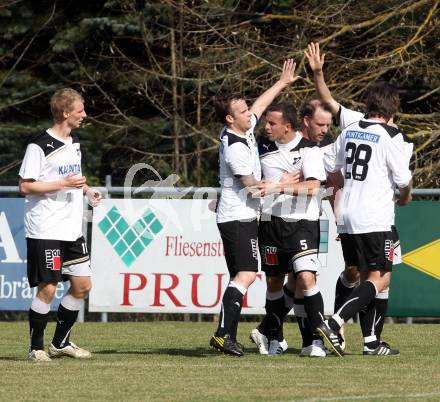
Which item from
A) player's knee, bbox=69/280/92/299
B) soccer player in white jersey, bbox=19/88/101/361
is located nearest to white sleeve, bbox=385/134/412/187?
soccer player in white jersey, bbox=19/88/101/361

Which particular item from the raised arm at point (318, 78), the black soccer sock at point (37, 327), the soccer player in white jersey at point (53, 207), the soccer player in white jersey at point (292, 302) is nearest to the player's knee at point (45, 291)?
the soccer player in white jersey at point (53, 207)

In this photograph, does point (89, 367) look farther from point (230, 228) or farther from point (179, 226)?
point (179, 226)

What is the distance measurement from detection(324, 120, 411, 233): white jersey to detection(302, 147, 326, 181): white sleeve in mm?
172

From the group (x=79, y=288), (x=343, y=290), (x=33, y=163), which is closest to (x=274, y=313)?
(x=343, y=290)

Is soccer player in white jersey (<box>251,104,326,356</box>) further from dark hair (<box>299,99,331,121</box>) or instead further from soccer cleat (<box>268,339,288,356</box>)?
dark hair (<box>299,99,331,121</box>)

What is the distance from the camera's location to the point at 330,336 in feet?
31.0

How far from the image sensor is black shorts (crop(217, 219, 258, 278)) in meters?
9.66

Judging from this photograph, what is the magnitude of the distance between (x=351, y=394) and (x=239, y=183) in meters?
2.64

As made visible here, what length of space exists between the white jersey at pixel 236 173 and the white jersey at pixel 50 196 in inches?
45.5

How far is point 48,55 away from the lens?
2206cm

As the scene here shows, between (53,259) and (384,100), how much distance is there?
2.83m

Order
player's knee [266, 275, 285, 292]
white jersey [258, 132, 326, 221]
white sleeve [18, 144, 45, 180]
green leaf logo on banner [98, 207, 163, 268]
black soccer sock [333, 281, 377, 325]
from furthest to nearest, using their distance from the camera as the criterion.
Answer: green leaf logo on banner [98, 207, 163, 268]
player's knee [266, 275, 285, 292]
white jersey [258, 132, 326, 221]
black soccer sock [333, 281, 377, 325]
white sleeve [18, 144, 45, 180]

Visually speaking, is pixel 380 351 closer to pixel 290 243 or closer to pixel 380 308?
pixel 380 308

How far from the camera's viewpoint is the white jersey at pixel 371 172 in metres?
9.45
